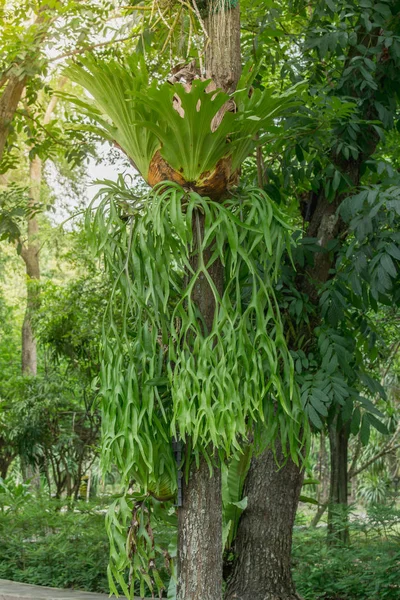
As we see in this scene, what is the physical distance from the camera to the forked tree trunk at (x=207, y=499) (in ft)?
9.13

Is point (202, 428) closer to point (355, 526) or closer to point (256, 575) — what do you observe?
point (256, 575)

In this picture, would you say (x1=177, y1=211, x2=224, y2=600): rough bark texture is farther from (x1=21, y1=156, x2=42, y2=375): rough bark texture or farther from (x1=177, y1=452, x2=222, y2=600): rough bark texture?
(x1=21, y1=156, x2=42, y2=375): rough bark texture

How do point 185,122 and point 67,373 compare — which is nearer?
point 185,122

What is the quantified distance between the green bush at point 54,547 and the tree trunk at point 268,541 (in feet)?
5.70

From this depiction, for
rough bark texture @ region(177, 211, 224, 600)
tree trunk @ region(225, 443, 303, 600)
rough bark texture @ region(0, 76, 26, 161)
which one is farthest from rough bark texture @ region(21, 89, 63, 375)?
rough bark texture @ region(177, 211, 224, 600)

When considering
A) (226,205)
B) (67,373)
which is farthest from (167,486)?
(67,373)

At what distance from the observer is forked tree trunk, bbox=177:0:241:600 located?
2783mm

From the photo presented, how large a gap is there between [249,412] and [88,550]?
12.2 feet

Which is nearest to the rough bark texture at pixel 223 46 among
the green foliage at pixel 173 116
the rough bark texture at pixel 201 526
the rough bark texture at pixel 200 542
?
the green foliage at pixel 173 116

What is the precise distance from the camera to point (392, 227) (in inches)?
146

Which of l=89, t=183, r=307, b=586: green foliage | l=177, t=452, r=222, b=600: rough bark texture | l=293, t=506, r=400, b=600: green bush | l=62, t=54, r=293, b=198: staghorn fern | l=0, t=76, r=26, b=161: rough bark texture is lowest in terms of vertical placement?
l=293, t=506, r=400, b=600: green bush

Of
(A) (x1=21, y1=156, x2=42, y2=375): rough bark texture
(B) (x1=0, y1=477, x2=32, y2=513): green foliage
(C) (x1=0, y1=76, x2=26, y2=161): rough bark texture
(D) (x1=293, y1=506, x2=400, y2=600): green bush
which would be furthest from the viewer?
(A) (x1=21, y1=156, x2=42, y2=375): rough bark texture

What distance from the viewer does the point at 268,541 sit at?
172 inches

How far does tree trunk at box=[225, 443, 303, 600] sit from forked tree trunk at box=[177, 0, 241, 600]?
1.49 metres
